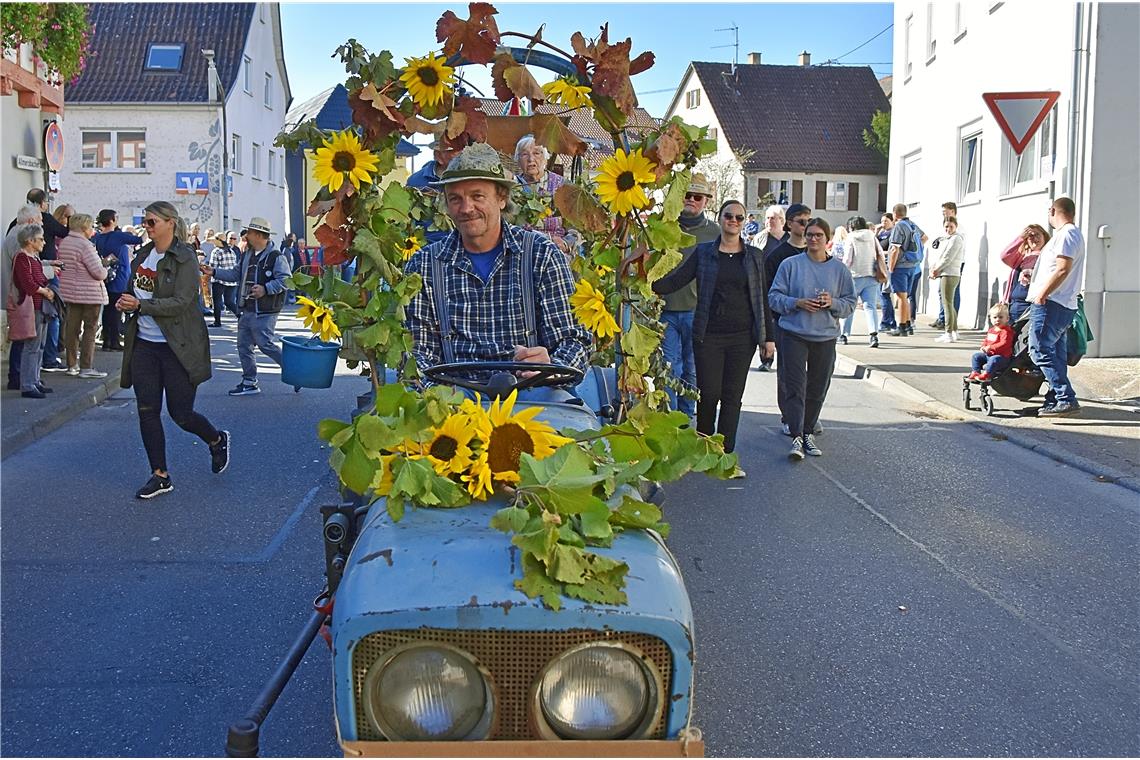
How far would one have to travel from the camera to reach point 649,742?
7.58 ft

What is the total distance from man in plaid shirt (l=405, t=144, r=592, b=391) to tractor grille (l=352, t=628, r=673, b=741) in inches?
92.7

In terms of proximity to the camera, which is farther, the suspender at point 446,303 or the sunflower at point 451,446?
the suspender at point 446,303

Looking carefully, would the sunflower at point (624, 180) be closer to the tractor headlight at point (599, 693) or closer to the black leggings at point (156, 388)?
the tractor headlight at point (599, 693)

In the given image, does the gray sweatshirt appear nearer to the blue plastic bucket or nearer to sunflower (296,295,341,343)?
the blue plastic bucket

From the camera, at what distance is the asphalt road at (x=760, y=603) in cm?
410

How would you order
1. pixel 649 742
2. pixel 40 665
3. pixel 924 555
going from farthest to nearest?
pixel 924 555 < pixel 40 665 < pixel 649 742

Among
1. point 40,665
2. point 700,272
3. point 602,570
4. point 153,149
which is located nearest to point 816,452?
point 700,272

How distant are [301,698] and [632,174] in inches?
90.7

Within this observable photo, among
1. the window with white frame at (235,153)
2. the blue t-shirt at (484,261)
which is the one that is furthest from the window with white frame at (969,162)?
the window with white frame at (235,153)

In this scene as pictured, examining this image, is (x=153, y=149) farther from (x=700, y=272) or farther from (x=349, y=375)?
(x=700, y=272)

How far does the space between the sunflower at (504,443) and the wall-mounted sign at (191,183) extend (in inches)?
1466

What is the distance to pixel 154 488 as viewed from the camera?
777cm

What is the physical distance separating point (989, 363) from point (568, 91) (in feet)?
25.9

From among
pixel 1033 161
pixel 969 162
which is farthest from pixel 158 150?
pixel 1033 161
